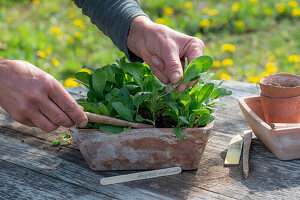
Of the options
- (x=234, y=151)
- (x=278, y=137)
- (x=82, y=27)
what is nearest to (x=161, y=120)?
(x=234, y=151)

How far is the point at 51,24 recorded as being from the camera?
15.1 ft

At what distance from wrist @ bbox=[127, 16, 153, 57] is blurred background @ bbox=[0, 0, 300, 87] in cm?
164

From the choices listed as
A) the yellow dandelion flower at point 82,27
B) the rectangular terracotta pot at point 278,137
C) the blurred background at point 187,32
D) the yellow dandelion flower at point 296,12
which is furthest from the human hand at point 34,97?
the yellow dandelion flower at point 296,12

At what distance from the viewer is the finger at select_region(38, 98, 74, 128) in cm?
126

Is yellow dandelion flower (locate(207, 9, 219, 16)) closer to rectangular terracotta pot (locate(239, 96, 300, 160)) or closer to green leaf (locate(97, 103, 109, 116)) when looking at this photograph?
rectangular terracotta pot (locate(239, 96, 300, 160))

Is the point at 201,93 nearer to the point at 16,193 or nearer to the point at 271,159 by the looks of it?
the point at 271,159

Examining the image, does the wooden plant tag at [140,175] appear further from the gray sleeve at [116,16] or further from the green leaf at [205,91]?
the gray sleeve at [116,16]

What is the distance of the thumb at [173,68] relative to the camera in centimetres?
140

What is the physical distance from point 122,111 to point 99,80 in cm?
20

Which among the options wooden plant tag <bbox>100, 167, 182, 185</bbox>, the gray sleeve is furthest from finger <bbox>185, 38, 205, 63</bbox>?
wooden plant tag <bbox>100, 167, 182, 185</bbox>

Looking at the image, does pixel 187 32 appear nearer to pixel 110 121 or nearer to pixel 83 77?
pixel 83 77

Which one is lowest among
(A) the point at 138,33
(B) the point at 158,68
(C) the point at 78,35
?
(C) the point at 78,35

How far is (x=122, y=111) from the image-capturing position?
1409mm

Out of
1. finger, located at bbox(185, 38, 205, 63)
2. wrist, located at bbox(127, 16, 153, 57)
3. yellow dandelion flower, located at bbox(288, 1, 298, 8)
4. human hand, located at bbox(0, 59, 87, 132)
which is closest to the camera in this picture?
human hand, located at bbox(0, 59, 87, 132)
